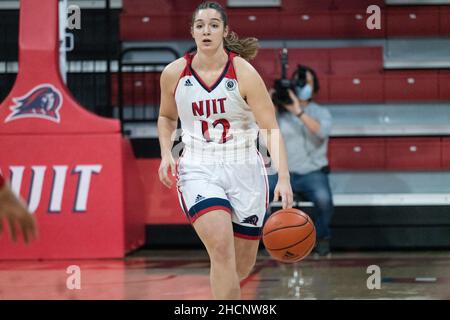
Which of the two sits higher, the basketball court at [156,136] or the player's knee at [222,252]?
the basketball court at [156,136]

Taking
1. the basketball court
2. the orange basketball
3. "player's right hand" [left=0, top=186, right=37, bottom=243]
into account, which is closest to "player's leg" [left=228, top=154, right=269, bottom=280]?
the orange basketball

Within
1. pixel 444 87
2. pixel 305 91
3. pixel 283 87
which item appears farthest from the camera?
pixel 444 87

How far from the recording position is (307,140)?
8.15 m

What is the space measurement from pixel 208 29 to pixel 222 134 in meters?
0.52

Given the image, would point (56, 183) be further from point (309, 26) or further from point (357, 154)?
point (309, 26)

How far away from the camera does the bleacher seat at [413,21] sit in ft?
30.3

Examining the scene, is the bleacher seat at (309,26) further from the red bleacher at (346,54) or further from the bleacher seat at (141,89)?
the bleacher seat at (141,89)

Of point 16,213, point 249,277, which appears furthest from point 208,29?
point 249,277

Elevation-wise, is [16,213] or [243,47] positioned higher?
[243,47]

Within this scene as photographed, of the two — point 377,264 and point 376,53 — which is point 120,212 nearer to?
point 377,264

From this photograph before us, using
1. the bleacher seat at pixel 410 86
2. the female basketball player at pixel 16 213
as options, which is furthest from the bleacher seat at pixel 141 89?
the female basketball player at pixel 16 213

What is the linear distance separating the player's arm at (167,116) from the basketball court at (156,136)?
7.16 feet

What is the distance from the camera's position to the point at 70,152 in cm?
808

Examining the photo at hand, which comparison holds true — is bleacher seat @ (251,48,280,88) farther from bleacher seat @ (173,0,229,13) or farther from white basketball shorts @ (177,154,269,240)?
white basketball shorts @ (177,154,269,240)
